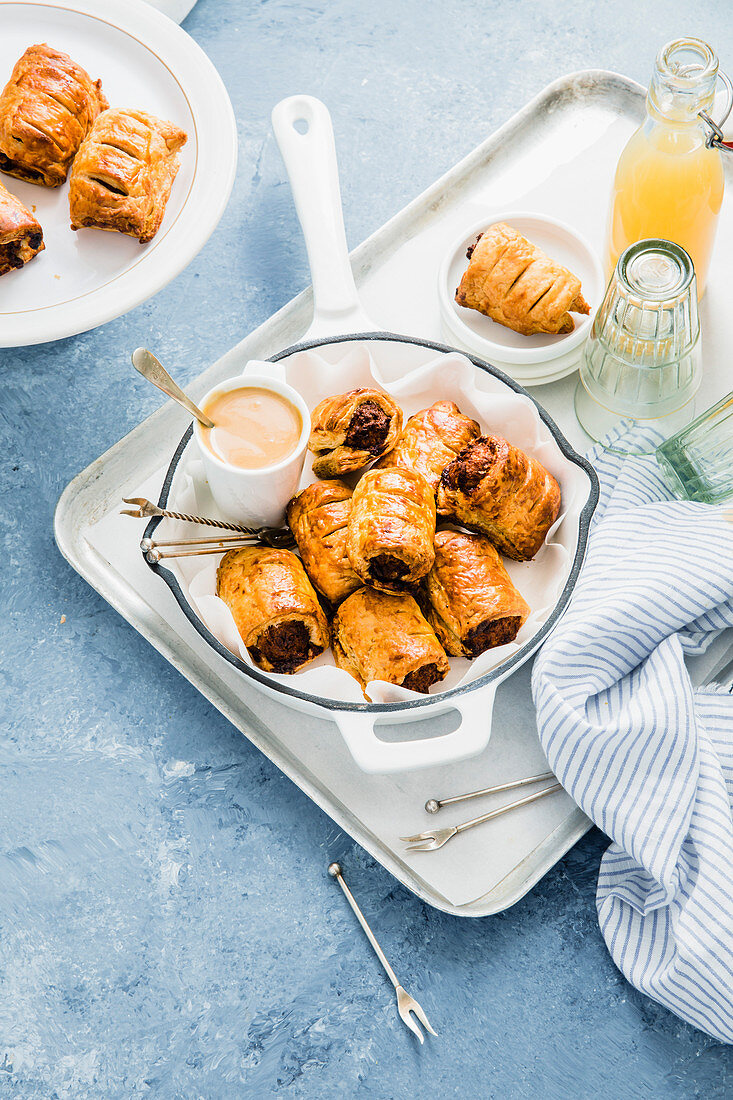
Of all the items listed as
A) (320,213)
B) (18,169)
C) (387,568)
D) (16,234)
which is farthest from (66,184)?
(387,568)

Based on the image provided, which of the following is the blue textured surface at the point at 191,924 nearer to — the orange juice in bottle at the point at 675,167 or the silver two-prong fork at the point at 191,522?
the silver two-prong fork at the point at 191,522

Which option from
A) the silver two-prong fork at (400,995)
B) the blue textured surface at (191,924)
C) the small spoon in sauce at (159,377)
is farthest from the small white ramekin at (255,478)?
the silver two-prong fork at (400,995)

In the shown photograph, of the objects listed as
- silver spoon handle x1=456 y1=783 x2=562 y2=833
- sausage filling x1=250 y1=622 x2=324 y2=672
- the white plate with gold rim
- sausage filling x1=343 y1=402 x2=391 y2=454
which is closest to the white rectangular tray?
silver spoon handle x1=456 y1=783 x2=562 y2=833

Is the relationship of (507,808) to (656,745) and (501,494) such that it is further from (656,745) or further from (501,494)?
(501,494)

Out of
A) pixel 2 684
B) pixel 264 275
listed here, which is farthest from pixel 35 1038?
pixel 264 275

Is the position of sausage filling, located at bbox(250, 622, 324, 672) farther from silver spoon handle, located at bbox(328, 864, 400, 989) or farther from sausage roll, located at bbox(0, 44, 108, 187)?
sausage roll, located at bbox(0, 44, 108, 187)

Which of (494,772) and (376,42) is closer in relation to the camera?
(494,772)

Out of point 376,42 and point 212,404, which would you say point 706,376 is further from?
point 376,42
